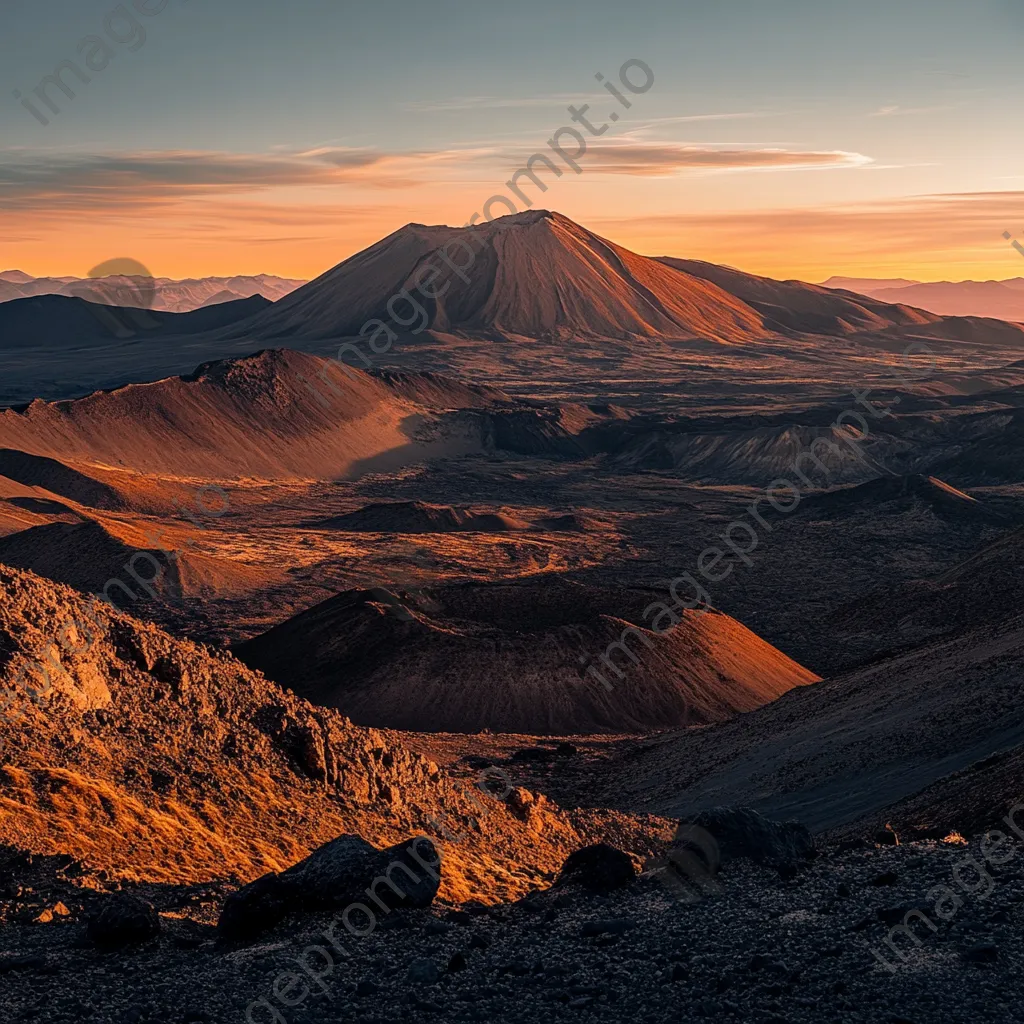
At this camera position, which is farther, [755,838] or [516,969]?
[755,838]

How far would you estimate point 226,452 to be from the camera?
10125 cm

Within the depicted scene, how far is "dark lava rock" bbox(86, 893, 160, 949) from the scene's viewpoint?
1047cm

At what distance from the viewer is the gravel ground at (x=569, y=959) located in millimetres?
9375

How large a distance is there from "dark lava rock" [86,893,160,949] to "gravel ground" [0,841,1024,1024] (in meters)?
0.10

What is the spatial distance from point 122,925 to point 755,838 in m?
6.78

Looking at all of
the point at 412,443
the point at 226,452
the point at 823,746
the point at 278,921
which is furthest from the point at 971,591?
the point at 412,443

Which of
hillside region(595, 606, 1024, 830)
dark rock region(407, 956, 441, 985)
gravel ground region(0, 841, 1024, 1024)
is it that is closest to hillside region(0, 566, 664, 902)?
gravel ground region(0, 841, 1024, 1024)

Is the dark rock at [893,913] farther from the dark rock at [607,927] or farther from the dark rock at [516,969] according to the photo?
the dark rock at [516,969]

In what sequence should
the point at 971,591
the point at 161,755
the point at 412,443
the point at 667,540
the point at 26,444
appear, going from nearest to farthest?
1. the point at 161,755
2. the point at 971,591
3. the point at 667,540
4. the point at 26,444
5. the point at 412,443

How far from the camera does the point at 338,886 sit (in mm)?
11547

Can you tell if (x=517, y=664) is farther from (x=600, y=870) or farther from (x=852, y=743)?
(x=600, y=870)

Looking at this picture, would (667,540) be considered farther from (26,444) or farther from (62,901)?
(62,901)

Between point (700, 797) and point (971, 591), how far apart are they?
27.6 m

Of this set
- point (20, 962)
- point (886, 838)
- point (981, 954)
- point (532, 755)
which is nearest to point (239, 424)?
point (532, 755)
